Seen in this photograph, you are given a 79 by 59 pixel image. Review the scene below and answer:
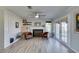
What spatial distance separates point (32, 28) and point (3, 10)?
8.10 metres

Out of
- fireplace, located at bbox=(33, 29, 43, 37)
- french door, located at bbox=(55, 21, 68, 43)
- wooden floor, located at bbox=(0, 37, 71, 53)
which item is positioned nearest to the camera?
wooden floor, located at bbox=(0, 37, 71, 53)

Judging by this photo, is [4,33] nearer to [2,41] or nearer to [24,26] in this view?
[2,41]

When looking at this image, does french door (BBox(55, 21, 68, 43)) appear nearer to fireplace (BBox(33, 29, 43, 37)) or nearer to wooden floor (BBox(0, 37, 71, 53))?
wooden floor (BBox(0, 37, 71, 53))

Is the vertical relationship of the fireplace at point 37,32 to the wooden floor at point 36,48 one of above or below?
above

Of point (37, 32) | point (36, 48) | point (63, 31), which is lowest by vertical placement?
point (36, 48)

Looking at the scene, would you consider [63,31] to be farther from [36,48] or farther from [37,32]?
[37,32]

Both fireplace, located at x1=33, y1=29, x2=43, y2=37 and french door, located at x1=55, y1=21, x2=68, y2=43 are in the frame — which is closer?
french door, located at x1=55, y1=21, x2=68, y2=43

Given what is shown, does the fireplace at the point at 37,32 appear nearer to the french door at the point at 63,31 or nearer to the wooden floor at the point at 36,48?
the french door at the point at 63,31

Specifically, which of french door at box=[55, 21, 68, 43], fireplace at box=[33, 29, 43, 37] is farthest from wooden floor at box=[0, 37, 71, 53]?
fireplace at box=[33, 29, 43, 37]

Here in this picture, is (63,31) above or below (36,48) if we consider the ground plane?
above

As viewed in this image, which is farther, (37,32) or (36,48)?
(37,32)

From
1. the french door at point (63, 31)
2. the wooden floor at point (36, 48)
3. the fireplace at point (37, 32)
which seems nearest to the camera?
the wooden floor at point (36, 48)

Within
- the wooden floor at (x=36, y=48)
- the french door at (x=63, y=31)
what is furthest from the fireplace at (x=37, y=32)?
the wooden floor at (x=36, y=48)

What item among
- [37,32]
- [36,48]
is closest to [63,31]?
[36,48]
